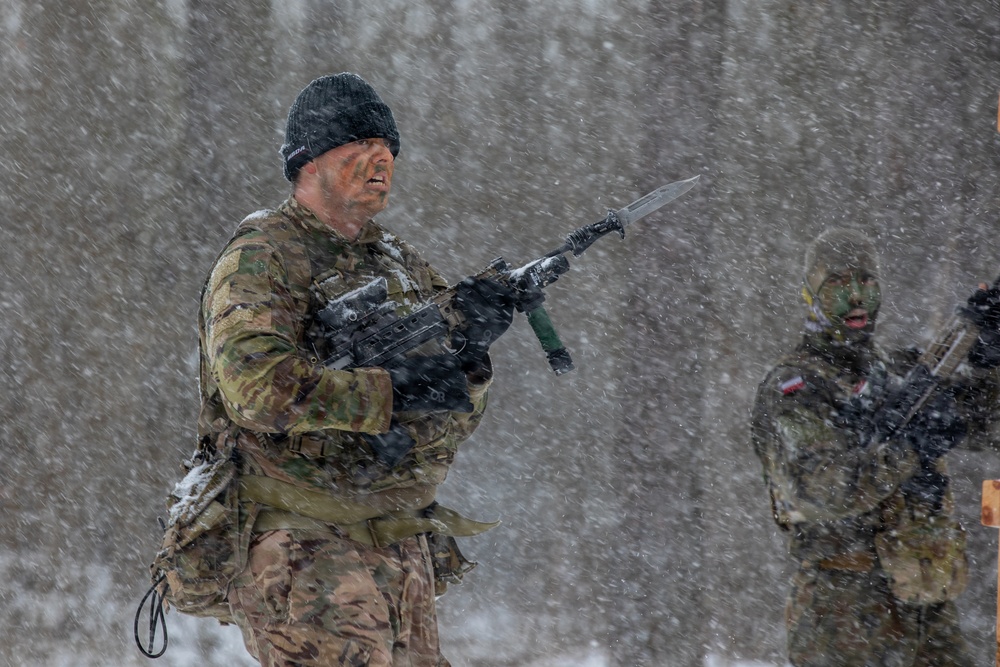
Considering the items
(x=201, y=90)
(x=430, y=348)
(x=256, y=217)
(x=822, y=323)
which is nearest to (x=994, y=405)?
(x=822, y=323)

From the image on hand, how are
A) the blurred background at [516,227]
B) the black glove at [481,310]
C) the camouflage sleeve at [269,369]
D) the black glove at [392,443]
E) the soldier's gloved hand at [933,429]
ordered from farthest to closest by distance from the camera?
the blurred background at [516,227] → the soldier's gloved hand at [933,429] → the black glove at [481,310] → the black glove at [392,443] → the camouflage sleeve at [269,369]

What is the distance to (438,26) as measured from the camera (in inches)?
281

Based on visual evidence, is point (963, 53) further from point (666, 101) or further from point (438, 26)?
point (438, 26)

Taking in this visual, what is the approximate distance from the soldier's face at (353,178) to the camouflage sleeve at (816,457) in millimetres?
1657

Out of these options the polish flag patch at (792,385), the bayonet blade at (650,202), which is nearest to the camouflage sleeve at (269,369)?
the bayonet blade at (650,202)

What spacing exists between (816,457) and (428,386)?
1.61 metres

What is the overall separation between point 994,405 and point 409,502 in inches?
86.4

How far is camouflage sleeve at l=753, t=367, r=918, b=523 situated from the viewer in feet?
11.2

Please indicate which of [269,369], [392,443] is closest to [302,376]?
[269,369]

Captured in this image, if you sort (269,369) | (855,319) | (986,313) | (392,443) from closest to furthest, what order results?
(269,369), (392,443), (986,313), (855,319)

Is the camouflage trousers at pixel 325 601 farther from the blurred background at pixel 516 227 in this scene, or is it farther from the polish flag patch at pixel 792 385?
the blurred background at pixel 516 227

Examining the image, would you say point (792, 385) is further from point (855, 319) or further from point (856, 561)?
point (856, 561)

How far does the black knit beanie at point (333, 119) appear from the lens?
2.62 meters

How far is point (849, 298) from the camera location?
3.64 m
